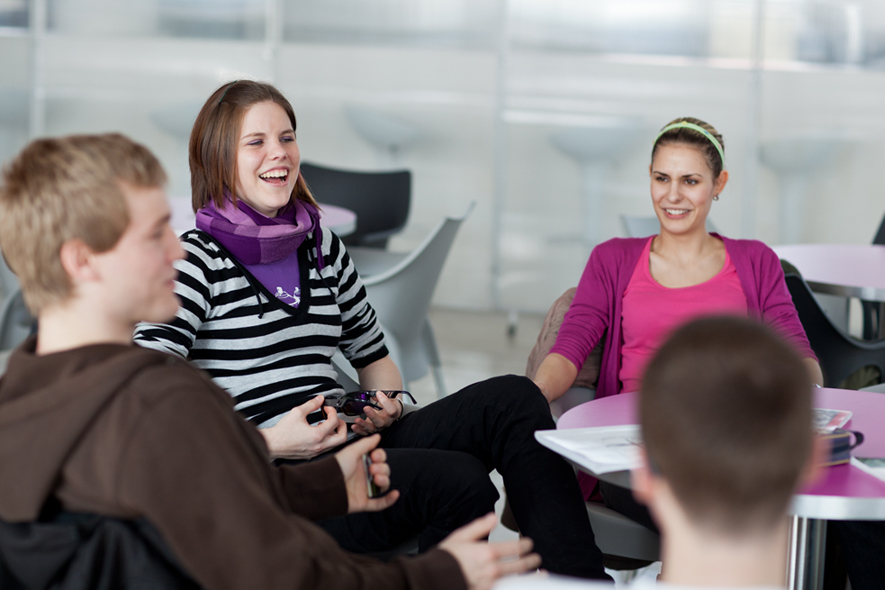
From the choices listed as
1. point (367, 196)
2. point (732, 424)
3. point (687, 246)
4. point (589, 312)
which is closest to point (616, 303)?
point (589, 312)

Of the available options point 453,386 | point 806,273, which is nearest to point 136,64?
point 453,386

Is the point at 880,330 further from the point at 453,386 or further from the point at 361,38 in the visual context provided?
the point at 361,38

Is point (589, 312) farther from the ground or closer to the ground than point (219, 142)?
closer to the ground

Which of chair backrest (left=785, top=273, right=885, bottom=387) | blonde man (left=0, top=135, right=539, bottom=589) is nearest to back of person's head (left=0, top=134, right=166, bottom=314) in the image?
blonde man (left=0, top=135, right=539, bottom=589)

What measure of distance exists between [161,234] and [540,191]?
4962 millimetres

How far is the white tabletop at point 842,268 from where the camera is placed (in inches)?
111

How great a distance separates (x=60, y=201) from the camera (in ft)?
3.27

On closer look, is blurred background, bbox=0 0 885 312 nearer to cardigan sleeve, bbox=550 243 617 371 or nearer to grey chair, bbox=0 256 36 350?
grey chair, bbox=0 256 36 350

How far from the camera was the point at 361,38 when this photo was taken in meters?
6.13

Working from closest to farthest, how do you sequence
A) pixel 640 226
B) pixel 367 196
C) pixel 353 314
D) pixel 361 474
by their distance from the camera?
1. pixel 361 474
2. pixel 353 314
3. pixel 640 226
4. pixel 367 196

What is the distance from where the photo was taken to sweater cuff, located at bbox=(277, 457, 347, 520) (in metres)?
1.27

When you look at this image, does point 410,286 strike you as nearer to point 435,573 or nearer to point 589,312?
point 589,312

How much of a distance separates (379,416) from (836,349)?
4.94 feet

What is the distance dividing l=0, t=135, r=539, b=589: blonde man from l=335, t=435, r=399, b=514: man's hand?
0.23 metres
